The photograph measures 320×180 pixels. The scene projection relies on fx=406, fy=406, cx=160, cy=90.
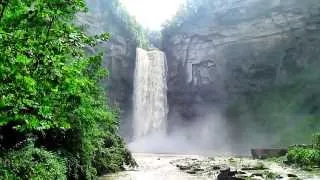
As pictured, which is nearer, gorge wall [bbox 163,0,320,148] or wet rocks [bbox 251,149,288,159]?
wet rocks [bbox 251,149,288,159]

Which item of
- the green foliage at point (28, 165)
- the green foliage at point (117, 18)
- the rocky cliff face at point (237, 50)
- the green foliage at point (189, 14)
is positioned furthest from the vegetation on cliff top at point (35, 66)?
the green foliage at point (189, 14)

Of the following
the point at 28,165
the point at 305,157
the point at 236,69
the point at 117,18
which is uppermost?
the point at 117,18

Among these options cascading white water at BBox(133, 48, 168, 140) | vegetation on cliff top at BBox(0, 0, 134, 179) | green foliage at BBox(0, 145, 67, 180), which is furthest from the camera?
cascading white water at BBox(133, 48, 168, 140)

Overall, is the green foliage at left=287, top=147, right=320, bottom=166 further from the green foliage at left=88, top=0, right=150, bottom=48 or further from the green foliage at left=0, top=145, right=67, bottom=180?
the green foliage at left=88, top=0, right=150, bottom=48

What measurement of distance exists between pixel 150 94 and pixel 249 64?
13.4m

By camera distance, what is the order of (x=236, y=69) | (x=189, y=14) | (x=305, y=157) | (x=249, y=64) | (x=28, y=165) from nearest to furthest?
(x=28, y=165) → (x=305, y=157) → (x=249, y=64) → (x=236, y=69) → (x=189, y=14)

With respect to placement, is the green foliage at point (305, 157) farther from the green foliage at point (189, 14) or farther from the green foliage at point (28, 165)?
the green foliage at point (189, 14)

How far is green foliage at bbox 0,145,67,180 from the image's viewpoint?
9.80 metres

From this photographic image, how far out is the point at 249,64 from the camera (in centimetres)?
5159

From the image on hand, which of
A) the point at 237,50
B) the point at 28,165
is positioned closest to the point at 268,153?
the point at 237,50

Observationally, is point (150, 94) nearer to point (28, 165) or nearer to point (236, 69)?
point (236, 69)

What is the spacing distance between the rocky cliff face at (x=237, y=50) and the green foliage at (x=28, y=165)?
42.0 meters

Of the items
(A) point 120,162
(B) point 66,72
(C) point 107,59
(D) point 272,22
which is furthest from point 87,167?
(D) point 272,22

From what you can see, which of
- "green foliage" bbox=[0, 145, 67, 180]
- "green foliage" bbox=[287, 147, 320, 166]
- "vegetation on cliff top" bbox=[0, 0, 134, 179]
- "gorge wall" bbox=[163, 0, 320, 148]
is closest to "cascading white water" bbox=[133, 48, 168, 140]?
"gorge wall" bbox=[163, 0, 320, 148]
